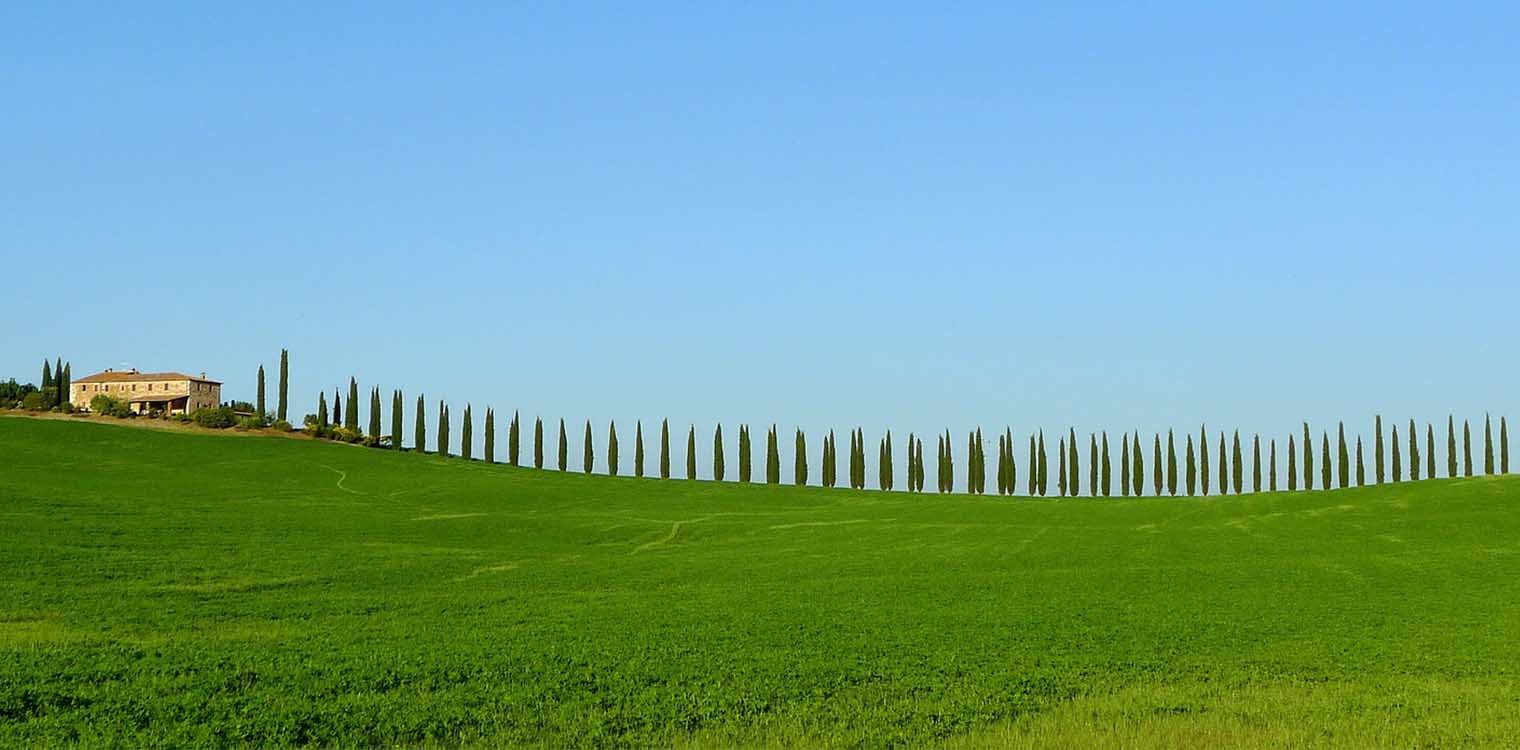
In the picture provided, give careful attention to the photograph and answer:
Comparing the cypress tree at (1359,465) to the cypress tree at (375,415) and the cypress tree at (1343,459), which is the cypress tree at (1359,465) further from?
the cypress tree at (375,415)

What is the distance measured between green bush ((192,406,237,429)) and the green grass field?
Answer: 36.0m

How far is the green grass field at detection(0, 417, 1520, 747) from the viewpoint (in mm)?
18891

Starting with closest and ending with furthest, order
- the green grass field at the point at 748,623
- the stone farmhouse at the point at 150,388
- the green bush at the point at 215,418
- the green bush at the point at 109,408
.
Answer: the green grass field at the point at 748,623, the green bush at the point at 215,418, the green bush at the point at 109,408, the stone farmhouse at the point at 150,388

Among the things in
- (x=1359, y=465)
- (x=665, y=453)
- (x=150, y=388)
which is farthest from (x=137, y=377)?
(x=1359, y=465)

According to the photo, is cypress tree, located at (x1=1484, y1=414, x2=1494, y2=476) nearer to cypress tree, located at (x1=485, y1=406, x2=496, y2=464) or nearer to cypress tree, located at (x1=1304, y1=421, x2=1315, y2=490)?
cypress tree, located at (x1=1304, y1=421, x2=1315, y2=490)

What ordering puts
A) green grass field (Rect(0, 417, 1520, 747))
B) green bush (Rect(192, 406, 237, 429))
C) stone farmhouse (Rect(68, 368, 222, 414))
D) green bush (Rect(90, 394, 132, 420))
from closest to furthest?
green grass field (Rect(0, 417, 1520, 747))
green bush (Rect(192, 406, 237, 429))
green bush (Rect(90, 394, 132, 420))
stone farmhouse (Rect(68, 368, 222, 414))

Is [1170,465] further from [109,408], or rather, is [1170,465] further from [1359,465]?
[109,408]

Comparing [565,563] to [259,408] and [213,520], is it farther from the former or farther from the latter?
[259,408]

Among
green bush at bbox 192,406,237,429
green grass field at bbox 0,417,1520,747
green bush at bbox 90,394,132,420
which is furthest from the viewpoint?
green bush at bbox 90,394,132,420

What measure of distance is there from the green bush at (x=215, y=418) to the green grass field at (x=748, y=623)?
36.0 metres

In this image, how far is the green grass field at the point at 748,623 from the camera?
18.9 m

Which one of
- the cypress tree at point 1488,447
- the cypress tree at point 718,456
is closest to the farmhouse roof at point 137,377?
the cypress tree at point 718,456

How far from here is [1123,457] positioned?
11550cm

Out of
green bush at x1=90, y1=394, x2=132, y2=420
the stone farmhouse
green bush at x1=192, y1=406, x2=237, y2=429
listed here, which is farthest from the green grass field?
the stone farmhouse
